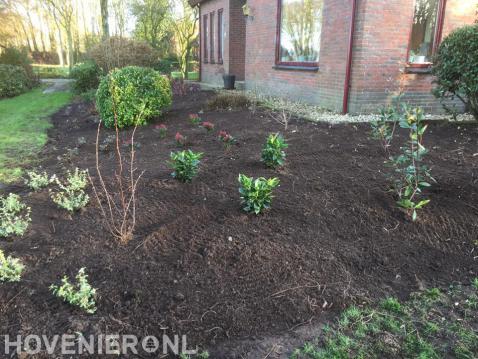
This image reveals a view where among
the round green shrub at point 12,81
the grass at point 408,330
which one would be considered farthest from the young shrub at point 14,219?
the round green shrub at point 12,81

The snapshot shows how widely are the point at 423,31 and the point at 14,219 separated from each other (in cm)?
799

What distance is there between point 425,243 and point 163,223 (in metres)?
2.18

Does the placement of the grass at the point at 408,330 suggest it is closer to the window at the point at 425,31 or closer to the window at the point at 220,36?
the window at the point at 425,31

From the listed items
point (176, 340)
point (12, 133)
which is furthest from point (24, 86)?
point (176, 340)

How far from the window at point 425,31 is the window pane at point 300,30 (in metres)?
2.00

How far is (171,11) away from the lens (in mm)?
25547

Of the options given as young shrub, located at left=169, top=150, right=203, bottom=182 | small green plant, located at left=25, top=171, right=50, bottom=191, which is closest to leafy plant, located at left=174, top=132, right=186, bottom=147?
young shrub, located at left=169, top=150, right=203, bottom=182

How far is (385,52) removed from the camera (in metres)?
7.49

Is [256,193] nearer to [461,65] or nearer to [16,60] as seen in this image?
[461,65]

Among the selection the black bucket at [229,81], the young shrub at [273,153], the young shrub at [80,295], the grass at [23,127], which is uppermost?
the black bucket at [229,81]

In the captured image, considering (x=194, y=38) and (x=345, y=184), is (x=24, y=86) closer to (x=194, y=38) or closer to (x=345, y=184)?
(x=194, y=38)

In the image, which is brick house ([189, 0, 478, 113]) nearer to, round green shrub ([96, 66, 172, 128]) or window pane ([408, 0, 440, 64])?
window pane ([408, 0, 440, 64])

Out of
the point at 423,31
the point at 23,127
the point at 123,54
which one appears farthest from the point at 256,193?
the point at 123,54

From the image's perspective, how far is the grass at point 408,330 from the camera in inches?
83.9
